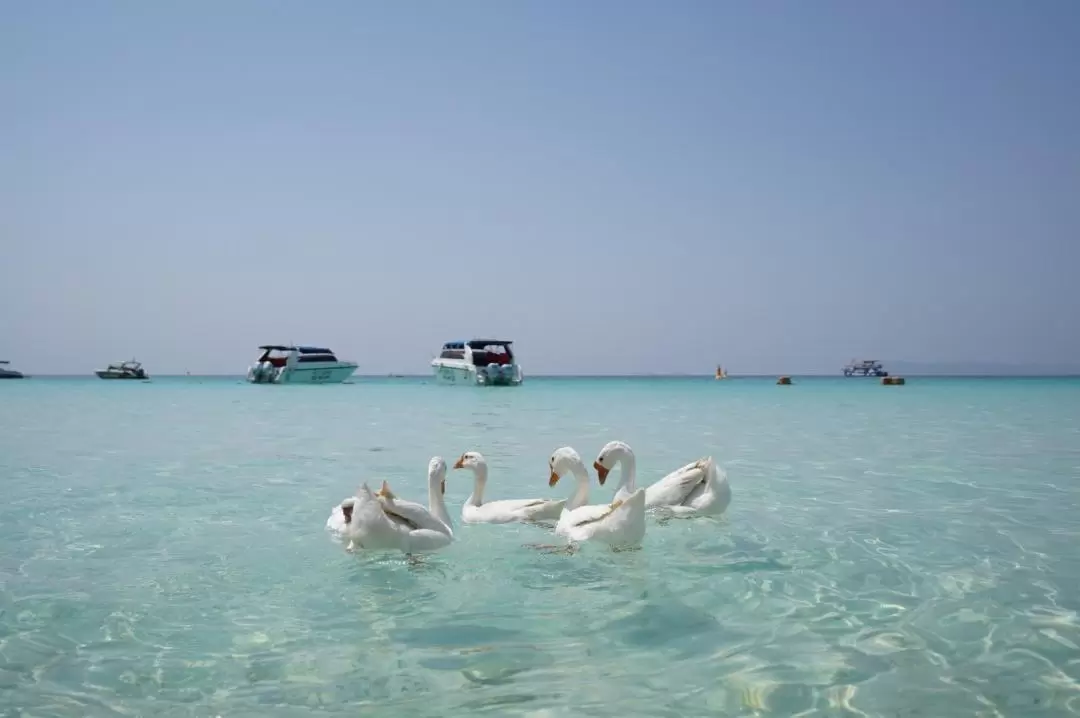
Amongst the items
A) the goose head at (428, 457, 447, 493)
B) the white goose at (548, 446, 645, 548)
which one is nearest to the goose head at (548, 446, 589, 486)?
the white goose at (548, 446, 645, 548)

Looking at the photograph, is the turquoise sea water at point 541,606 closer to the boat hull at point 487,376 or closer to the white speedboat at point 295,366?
the boat hull at point 487,376

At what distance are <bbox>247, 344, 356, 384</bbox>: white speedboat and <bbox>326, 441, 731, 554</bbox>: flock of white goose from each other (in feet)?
230

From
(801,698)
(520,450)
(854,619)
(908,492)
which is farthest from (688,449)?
(801,698)

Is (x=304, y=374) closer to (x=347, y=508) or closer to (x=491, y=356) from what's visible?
(x=491, y=356)

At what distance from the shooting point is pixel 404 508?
739cm

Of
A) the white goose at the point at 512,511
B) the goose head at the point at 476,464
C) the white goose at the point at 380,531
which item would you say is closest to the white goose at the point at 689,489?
the white goose at the point at 512,511

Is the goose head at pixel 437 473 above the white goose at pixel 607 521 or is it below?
above

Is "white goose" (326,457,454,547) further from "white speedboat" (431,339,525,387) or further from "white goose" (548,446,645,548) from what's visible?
"white speedboat" (431,339,525,387)

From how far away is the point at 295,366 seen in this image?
75688mm

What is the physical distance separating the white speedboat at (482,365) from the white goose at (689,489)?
54.8 metres

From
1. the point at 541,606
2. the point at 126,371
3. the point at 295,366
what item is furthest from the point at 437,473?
the point at 126,371

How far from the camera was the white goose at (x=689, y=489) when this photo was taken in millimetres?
9289

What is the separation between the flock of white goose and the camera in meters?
7.17

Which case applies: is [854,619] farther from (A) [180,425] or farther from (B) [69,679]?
(A) [180,425]
